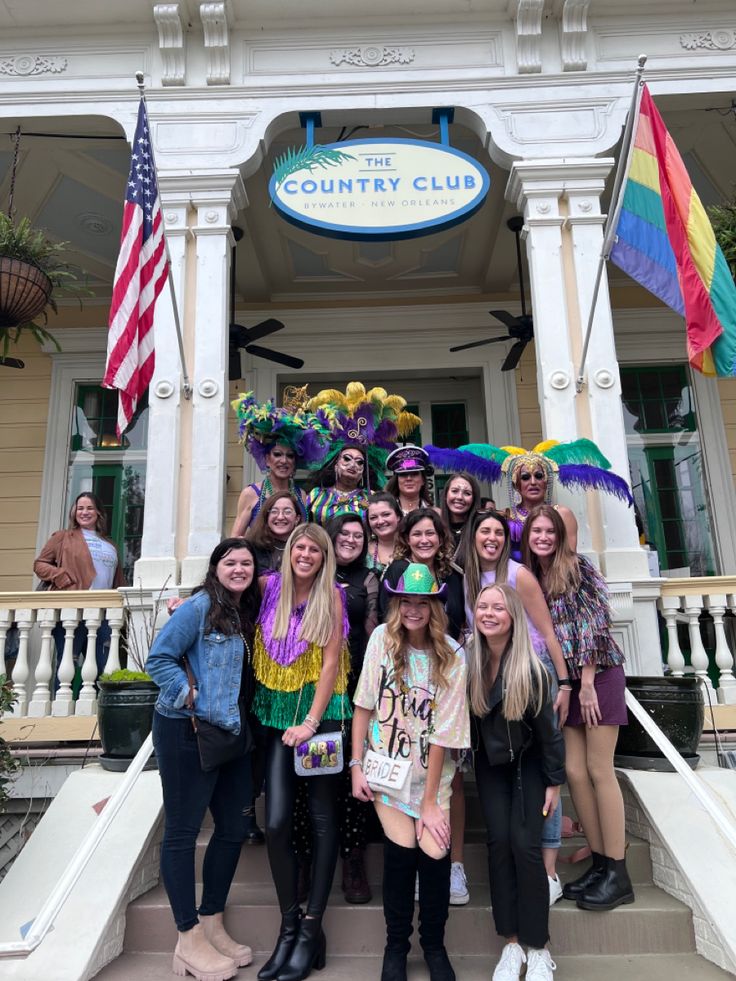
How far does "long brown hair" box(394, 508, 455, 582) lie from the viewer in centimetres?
334

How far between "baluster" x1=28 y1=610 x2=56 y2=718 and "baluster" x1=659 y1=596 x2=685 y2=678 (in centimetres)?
423

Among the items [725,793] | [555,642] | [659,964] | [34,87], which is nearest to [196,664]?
[555,642]

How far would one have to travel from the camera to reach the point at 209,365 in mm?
5527

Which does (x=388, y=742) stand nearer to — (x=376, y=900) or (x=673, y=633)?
(x=376, y=900)

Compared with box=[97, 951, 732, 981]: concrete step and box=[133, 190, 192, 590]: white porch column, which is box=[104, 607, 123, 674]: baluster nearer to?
box=[133, 190, 192, 590]: white porch column

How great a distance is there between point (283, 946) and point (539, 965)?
0.98m

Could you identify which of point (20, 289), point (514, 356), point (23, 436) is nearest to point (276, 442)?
point (20, 289)

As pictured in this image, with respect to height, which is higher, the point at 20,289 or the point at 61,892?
the point at 20,289

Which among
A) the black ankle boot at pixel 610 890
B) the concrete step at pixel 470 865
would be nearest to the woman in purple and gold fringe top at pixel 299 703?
the concrete step at pixel 470 865

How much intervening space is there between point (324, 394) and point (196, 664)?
8.17 feet

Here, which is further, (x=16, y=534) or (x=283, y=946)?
(x=16, y=534)

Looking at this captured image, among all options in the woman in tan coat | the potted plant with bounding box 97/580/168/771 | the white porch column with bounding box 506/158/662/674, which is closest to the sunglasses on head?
the white porch column with bounding box 506/158/662/674

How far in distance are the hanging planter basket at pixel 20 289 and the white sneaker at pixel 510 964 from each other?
17.7 ft

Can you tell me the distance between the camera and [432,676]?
287 centimetres
